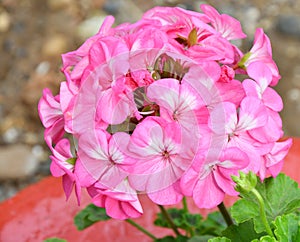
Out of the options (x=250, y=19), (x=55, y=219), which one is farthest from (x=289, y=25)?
(x=55, y=219)

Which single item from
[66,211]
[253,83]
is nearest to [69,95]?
[253,83]

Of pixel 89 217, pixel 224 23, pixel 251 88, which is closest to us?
pixel 251 88

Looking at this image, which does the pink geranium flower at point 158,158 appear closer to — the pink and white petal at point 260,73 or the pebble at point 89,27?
the pink and white petal at point 260,73

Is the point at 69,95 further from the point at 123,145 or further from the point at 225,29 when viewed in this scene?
the point at 225,29

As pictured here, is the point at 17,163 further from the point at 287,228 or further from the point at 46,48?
the point at 287,228

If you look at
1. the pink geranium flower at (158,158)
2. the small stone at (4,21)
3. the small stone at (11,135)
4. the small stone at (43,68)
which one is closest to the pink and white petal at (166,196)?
the pink geranium flower at (158,158)

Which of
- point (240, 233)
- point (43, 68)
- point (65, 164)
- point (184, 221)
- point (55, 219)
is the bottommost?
point (43, 68)
